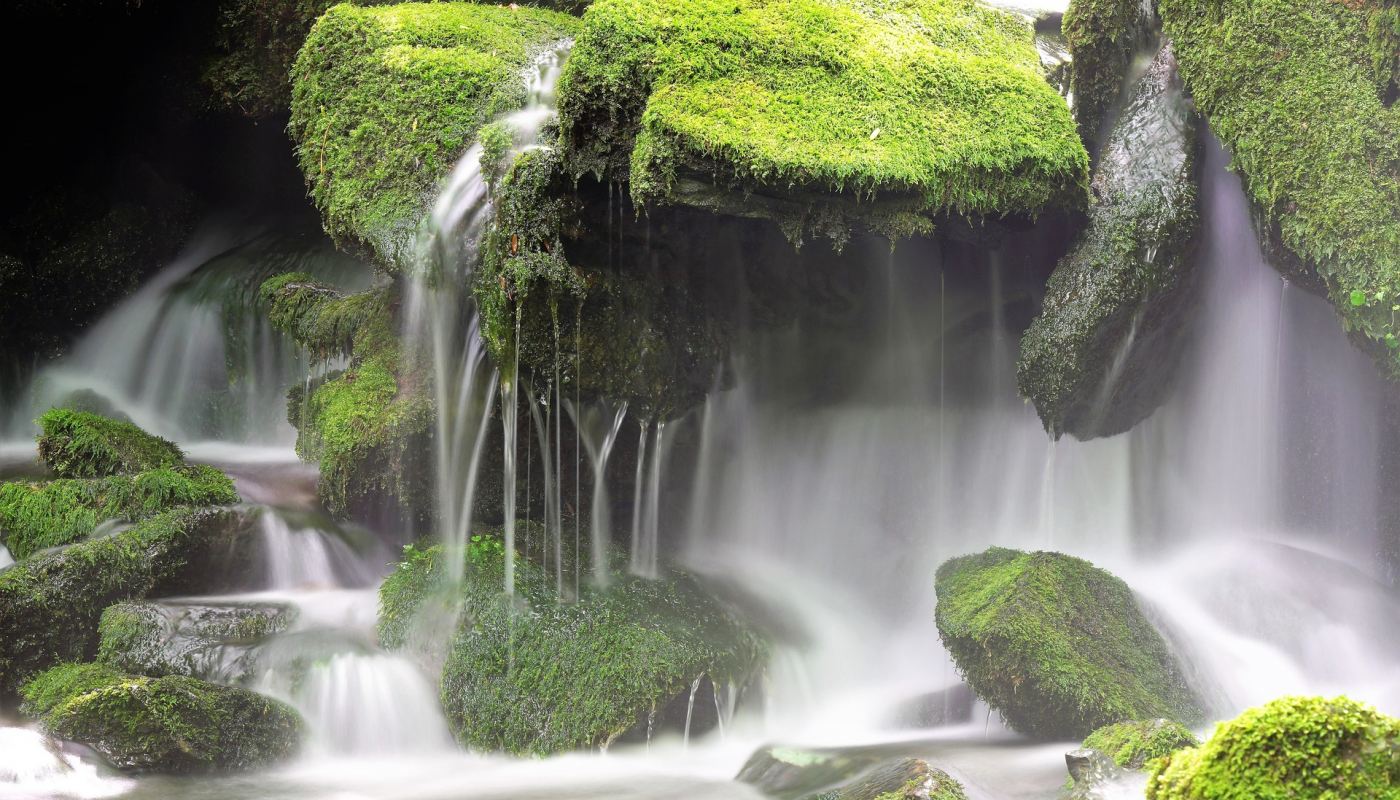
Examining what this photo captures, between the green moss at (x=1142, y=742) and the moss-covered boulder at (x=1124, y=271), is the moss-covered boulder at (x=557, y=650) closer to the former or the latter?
the green moss at (x=1142, y=742)

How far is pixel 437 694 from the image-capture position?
19.3 ft

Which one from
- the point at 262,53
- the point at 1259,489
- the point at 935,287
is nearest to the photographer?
the point at 1259,489

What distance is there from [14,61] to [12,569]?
687cm

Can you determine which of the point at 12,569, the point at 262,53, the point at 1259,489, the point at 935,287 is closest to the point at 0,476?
the point at 12,569

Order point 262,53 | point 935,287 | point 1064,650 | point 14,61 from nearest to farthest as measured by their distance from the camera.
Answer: point 1064,650, point 935,287, point 262,53, point 14,61

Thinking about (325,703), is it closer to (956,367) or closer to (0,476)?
(0,476)

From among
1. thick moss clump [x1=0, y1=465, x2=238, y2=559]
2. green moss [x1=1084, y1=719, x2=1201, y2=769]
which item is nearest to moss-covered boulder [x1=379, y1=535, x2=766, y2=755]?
thick moss clump [x1=0, y1=465, x2=238, y2=559]

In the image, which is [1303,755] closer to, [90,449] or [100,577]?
[100,577]

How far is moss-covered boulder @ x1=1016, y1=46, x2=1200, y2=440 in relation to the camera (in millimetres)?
5863

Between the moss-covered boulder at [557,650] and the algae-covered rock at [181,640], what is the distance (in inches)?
32.3

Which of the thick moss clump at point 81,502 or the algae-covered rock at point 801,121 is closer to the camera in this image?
the algae-covered rock at point 801,121

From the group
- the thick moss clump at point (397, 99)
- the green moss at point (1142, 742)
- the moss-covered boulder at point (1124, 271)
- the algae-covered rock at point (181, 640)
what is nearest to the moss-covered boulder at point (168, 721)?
the algae-covered rock at point (181, 640)

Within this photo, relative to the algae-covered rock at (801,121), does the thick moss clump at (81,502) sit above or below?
below

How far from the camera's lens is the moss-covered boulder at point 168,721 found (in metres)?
5.04
